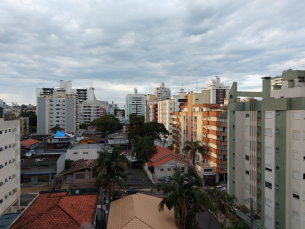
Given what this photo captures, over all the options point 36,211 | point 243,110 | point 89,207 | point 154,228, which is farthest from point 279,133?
point 36,211

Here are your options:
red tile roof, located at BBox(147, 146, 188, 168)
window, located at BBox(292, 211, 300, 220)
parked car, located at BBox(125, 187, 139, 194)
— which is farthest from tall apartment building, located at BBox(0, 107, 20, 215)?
window, located at BBox(292, 211, 300, 220)

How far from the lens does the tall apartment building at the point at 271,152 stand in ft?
79.7

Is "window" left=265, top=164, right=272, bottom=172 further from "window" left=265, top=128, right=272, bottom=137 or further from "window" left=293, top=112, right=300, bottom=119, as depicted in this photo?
"window" left=293, top=112, right=300, bottom=119

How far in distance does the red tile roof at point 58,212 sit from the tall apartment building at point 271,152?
2033 centimetres

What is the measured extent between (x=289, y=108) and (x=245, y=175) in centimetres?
1201

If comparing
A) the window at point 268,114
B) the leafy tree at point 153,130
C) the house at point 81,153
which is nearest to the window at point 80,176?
the house at point 81,153

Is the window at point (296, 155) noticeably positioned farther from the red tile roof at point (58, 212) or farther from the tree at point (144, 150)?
the tree at point (144, 150)

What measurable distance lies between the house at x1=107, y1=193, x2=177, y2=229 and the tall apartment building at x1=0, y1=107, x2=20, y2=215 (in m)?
13.9

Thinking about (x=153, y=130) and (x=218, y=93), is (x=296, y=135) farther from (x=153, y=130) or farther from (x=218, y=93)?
(x=218, y=93)

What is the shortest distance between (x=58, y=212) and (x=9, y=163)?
13468mm

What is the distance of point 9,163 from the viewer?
30844 mm

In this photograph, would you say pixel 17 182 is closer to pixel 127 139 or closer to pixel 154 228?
→ pixel 154 228

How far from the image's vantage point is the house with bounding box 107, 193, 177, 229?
22297mm

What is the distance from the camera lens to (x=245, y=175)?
32.6 metres
